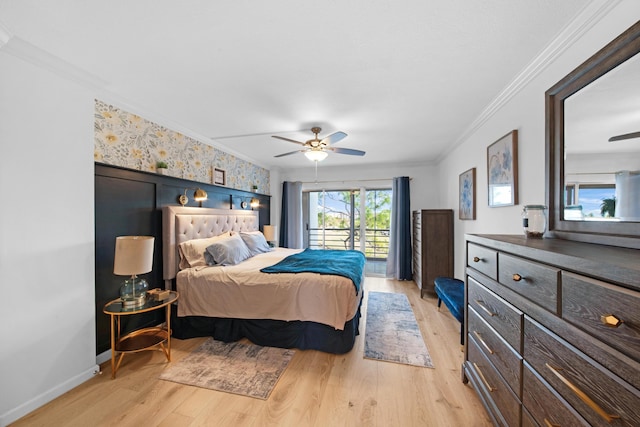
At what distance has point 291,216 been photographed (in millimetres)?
5645

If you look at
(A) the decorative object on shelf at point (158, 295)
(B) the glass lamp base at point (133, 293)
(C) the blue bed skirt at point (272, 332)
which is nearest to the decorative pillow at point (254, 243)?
(C) the blue bed skirt at point (272, 332)

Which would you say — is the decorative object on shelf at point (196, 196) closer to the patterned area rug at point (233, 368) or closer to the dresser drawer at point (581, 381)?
the patterned area rug at point (233, 368)

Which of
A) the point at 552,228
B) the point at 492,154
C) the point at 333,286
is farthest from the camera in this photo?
the point at 492,154

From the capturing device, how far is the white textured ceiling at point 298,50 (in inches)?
52.1

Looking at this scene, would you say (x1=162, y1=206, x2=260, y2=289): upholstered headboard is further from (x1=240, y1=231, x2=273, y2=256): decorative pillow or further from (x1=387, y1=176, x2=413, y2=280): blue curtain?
(x1=387, y1=176, x2=413, y2=280): blue curtain

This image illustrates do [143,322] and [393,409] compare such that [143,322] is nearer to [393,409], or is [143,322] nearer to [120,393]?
[120,393]

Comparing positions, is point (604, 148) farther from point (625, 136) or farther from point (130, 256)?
point (130, 256)

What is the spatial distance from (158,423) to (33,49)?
264cm

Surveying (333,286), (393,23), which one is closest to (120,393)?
(333,286)

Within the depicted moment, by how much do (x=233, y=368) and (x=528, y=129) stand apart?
10.4 ft

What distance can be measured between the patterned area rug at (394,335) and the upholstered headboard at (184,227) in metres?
2.35

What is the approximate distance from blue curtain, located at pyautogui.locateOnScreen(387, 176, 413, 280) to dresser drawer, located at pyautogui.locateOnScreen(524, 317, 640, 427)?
13.1 feet

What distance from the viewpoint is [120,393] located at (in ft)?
6.00

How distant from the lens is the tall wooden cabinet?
3.97 meters
